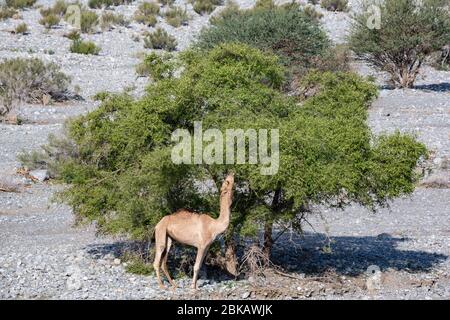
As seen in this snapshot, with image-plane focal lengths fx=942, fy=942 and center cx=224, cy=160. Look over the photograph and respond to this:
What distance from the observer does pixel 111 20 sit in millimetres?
40094

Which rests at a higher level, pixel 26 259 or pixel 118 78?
pixel 26 259

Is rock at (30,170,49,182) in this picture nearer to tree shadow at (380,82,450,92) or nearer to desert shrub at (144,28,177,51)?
tree shadow at (380,82,450,92)

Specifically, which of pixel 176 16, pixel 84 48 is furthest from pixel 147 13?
pixel 84 48

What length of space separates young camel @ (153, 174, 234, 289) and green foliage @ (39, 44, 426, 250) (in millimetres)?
432

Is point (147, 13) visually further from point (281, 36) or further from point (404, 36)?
point (404, 36)

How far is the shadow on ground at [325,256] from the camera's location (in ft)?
48.0

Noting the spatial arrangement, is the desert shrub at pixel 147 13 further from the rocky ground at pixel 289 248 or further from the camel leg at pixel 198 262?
the camel leg at pixel 198 262

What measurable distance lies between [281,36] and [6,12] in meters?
13.0

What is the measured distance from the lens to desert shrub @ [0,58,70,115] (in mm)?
28891

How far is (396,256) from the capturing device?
16.2 metres

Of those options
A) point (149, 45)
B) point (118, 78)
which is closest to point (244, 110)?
point (118, 78)
